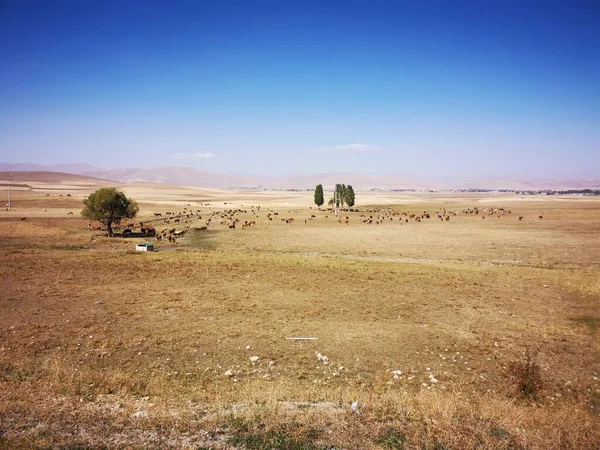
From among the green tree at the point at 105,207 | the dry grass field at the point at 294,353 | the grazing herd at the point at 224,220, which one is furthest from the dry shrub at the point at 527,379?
the green tree at the point at 105,207

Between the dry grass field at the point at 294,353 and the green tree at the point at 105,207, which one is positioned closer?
the dry grass field at the point at 294,353

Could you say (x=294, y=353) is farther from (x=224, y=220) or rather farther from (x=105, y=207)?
(x=224, y=220)

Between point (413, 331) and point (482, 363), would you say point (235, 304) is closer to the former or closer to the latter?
point (413, 331)

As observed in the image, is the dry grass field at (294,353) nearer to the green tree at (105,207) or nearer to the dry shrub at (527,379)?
the dry shrub at (527,379)

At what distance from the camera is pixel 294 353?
1246 cm

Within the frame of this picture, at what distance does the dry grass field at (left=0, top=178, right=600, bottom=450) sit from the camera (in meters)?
7.24


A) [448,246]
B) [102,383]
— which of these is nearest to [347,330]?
[102,383]

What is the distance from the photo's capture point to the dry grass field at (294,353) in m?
7.24

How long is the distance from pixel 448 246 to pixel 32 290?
36080mm

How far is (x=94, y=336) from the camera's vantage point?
13.5 meters

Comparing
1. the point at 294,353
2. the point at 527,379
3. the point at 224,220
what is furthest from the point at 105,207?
the point at 527,379

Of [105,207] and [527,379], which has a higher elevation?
[105,207]

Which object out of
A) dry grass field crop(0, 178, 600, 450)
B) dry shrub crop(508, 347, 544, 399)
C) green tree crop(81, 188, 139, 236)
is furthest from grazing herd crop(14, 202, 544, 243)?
dry shrub crop(508, 347, 544, 399)

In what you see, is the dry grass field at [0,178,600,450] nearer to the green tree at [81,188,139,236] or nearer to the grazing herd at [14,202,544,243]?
the green tree at [81,188,139,236]
